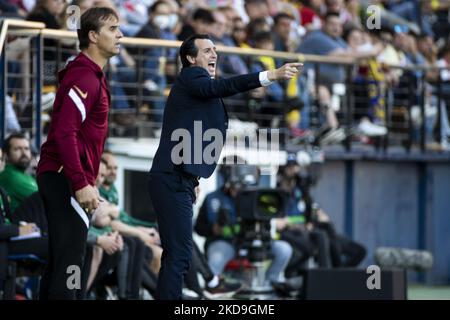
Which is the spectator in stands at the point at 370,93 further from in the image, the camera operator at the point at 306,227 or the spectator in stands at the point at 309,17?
the camera operator at the point at 306,227

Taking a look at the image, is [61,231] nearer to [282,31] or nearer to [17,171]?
[17,171]

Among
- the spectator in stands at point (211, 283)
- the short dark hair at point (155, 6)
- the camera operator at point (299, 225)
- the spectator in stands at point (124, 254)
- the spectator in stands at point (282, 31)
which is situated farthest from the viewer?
the spectator in stands at point (282, 31)

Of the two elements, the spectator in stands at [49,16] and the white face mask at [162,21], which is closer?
the spectator in stands at [49,16]

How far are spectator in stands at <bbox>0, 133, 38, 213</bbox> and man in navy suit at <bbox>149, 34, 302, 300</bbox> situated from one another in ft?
9.49

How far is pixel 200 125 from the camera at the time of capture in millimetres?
8477

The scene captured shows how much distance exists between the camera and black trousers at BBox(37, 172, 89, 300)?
8148 mm

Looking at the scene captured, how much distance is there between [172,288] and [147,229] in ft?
13.5

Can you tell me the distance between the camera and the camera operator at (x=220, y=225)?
13.7m

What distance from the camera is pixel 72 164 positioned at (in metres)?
8.04

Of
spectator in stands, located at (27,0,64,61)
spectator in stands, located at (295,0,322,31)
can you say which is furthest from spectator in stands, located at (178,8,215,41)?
spectator in stands, located at (295,0,322,31)

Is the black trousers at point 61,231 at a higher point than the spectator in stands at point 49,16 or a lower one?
lower

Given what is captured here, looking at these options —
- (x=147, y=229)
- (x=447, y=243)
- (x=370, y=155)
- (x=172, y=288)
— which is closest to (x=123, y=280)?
(x=147, y=229)

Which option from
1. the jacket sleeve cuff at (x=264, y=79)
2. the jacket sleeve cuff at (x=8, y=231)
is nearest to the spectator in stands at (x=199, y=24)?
the jacket sleeve cuff at (x=8, y=231)
